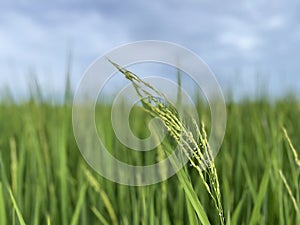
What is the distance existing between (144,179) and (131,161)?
16cm

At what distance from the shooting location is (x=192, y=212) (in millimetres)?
480

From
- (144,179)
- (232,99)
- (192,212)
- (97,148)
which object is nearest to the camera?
(192,212)

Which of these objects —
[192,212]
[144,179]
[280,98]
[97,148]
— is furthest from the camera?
[280,98]

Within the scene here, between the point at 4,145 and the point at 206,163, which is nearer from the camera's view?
the point at 206,163

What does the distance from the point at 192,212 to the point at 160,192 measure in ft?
1.00

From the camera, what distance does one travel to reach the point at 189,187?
0.42m

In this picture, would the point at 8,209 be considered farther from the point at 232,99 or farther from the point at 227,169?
the point at 232,99

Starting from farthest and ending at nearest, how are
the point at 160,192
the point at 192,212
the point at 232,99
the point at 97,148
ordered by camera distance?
the point at 232,99 < the point at 97,148 < the point at 160,192 < the point at 192,212

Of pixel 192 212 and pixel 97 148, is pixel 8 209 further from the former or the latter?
pixel 192 212

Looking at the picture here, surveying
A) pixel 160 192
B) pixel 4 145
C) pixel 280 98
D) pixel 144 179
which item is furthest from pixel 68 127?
pixel 280 98

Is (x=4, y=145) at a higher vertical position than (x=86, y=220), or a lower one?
higher

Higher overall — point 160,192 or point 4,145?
point 4,145

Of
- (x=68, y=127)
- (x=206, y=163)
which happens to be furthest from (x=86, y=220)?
(x=68, y=127)

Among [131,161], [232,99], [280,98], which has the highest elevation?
[280,98]
